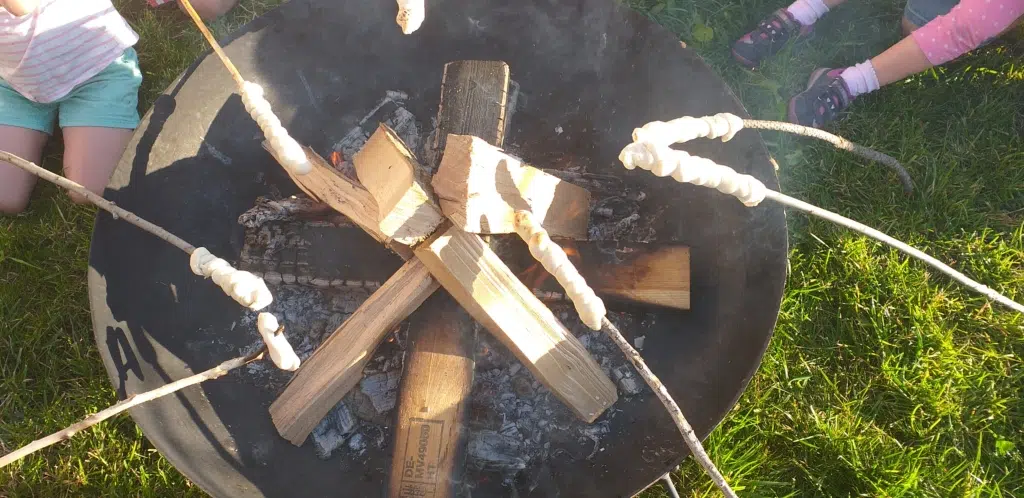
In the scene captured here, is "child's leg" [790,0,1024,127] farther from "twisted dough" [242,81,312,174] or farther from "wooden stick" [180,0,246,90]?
"wooden stick" [180,0,246,90]

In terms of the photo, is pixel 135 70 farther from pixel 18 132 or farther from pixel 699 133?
pixel 699 133

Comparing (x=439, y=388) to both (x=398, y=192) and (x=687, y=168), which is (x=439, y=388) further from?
(x=687, y=168)

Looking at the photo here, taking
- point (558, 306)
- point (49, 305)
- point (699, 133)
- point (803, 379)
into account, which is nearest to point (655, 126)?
point (699, 133)

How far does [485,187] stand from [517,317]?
33 cm

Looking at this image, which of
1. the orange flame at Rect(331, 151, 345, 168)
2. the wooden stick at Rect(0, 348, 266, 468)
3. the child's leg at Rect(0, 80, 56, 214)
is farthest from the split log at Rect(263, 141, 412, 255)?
the child's leg at Rect(0, 80, 56, 214)

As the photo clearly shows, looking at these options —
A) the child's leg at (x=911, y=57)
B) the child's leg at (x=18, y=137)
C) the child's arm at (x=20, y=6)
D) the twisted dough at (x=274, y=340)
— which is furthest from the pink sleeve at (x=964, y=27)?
the child's leg at (x=18, y=137)

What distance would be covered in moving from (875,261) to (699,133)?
1205 mm

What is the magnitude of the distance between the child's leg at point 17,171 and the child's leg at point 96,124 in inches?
6.7

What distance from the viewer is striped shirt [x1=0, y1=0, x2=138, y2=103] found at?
1975 millimetres

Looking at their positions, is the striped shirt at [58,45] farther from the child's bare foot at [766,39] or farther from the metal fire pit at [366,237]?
the child's bare foot at [766,39]

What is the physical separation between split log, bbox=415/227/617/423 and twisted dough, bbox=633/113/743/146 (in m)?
0.47

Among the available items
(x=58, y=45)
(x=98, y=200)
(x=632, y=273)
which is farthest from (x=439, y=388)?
(x=58, y=45)

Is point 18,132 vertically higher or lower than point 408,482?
higher

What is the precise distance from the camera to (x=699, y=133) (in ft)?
4.27
